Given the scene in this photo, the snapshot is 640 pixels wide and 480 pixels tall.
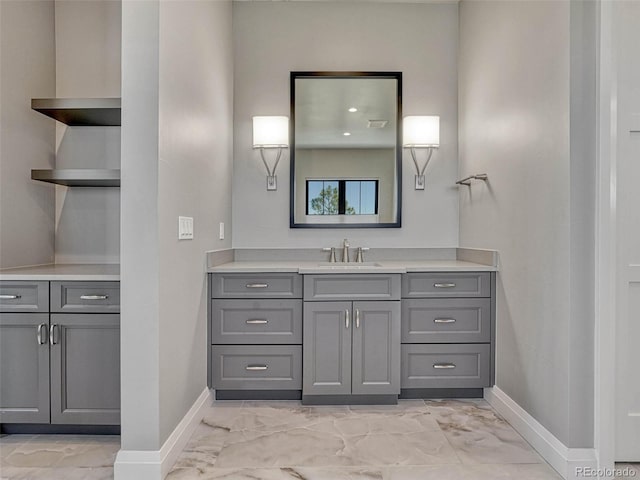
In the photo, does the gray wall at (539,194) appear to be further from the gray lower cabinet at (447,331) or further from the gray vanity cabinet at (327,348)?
the gray vanity cabinet at (327,348)

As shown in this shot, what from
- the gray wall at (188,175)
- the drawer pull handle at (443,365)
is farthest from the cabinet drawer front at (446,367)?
the gray wall at (188,175)

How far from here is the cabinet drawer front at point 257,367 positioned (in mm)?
2719

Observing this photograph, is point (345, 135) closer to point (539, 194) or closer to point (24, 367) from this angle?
point (539, 194)

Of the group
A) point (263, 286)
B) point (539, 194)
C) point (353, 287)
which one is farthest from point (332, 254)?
point (539, 194)

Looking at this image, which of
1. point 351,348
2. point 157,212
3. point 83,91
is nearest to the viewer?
point 157,212

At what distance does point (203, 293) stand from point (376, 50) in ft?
7.35

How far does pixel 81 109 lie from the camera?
2.40m

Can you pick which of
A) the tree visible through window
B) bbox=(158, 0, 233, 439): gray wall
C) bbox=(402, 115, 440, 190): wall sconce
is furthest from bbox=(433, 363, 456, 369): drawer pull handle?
bbox=(402, 115, 440, 190): wall sconce

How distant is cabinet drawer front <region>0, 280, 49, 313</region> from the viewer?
7.07 feet

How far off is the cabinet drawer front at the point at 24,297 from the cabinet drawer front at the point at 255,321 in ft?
3.02

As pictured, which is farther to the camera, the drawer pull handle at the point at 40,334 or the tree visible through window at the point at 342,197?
the tree visible through window at the point at 342,197

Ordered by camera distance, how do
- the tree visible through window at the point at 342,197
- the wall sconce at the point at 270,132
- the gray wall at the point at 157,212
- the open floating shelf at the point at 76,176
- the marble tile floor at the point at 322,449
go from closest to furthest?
1. the gray wall at the point at 157,212
2. the marble tile floor at the point at 322,449
3. the open floating shelf at the point at 76,176
4. the wall sconce at the point at 270,132
5. the tree visible through window at the point at 342,197

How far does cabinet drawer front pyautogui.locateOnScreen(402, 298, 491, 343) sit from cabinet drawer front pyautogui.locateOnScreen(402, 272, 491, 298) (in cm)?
4

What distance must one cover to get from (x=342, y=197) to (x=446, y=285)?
105 centimetres
